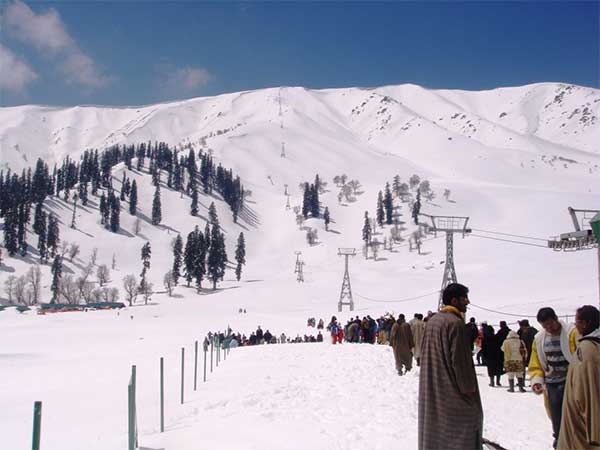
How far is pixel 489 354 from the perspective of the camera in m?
13.6

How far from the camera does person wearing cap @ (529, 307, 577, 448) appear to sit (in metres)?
6.38

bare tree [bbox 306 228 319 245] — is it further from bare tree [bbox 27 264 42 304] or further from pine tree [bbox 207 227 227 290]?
bare tree [bbox 27 264 42 304]

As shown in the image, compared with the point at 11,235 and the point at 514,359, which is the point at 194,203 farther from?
the point at 514,359

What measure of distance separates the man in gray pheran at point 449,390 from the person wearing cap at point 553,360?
70.7 inches

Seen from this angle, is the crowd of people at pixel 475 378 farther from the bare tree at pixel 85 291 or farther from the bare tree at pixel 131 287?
the bare tree at pixel 85 291

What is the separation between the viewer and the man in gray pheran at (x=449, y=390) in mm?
4898

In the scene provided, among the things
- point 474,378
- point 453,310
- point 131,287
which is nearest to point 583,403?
point 474,378

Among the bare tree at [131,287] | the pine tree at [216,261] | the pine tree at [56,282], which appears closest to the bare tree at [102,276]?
the pine tree at [56,282]

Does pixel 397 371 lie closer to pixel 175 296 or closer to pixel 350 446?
pixel 350 446

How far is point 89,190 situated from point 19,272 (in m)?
46.1

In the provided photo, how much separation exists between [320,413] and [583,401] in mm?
6665

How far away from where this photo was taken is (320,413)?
1021 cm

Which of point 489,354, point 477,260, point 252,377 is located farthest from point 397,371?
point 477,260

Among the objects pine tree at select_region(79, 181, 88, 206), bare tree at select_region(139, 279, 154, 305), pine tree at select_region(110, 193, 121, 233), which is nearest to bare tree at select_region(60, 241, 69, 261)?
pine tree at select_region(110, 193, 121, 233)
